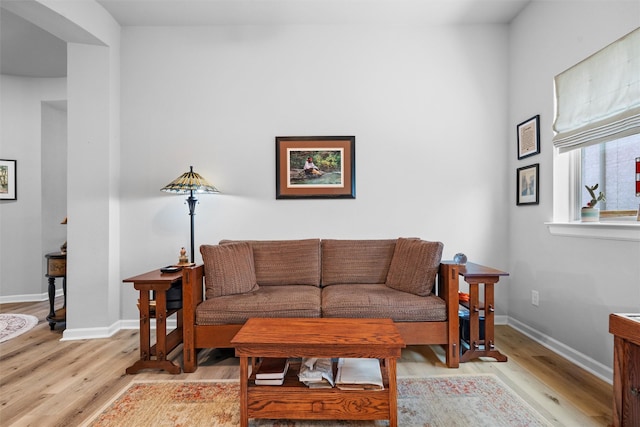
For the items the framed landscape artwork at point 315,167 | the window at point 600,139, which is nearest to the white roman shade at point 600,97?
the window at point 600,139

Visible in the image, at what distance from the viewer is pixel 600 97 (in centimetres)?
202

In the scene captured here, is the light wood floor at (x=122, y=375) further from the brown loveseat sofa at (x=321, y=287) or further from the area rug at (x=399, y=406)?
the brown loveseat sofa at (x=321, y=287)

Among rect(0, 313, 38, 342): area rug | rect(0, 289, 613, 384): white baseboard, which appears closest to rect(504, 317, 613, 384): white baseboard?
rect(0, 289, 613, 384): white baseboard

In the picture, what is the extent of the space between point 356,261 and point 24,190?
14.6ft

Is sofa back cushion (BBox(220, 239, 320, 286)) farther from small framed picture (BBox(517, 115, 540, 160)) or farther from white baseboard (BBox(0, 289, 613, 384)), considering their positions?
small framed picture (BBox(517, 115, 540, 160))

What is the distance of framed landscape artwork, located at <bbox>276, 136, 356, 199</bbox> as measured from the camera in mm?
3027

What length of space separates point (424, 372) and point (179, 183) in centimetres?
241

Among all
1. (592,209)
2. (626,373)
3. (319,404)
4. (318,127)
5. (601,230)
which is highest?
(318,127)

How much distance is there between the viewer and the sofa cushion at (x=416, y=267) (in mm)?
2309

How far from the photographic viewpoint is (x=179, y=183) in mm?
2639

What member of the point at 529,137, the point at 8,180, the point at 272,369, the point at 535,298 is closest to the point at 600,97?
the point at 529,137

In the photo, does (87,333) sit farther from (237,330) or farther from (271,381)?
(271,381)

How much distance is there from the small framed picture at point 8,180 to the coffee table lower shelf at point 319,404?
452cm

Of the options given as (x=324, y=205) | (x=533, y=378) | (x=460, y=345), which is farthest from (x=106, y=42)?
(x=533, y=378)
